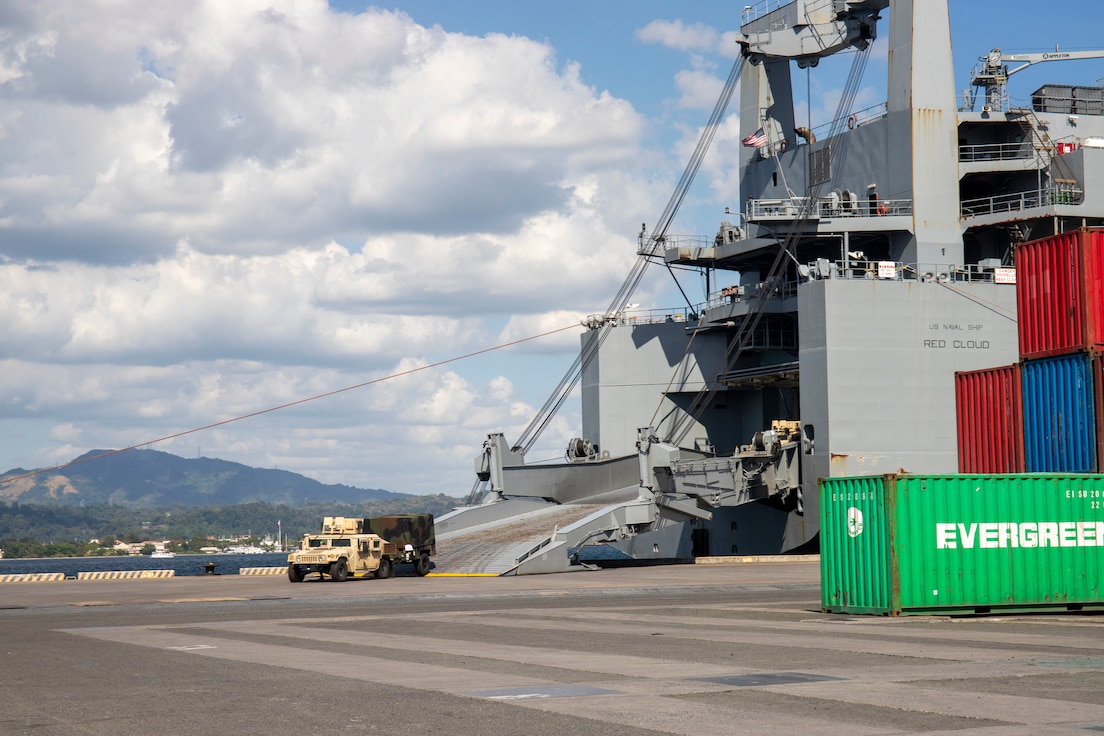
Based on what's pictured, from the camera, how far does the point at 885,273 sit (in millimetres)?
49406

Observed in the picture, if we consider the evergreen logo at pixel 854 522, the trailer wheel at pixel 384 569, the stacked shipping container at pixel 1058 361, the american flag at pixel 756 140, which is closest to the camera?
the evergreen logo at pixel 854 522

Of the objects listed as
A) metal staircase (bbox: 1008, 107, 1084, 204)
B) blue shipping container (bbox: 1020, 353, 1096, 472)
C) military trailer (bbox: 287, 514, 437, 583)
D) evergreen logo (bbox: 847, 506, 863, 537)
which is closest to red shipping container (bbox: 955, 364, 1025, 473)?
blue shipping container (bbox: 1020, 353, 1096, 472)

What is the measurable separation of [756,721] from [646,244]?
50.1 meters

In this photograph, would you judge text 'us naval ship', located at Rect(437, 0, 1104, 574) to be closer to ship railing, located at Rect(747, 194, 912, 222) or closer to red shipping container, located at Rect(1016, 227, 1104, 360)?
ship railing, located at Rect(747, 194, 912, 222)

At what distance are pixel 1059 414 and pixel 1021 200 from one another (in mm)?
24096

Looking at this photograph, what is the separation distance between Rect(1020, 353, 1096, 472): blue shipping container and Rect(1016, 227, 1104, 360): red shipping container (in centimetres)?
34

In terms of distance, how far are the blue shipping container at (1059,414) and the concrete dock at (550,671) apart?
17.0ft

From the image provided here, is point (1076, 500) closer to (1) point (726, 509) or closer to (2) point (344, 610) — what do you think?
(2) point (344, 610)

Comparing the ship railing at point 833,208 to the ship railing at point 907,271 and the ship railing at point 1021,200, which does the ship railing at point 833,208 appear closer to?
the ship railing at point 907,271

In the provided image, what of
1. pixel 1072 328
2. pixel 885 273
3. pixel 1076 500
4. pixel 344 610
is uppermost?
pixel 885 273

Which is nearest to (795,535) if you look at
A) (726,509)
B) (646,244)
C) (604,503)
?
(726,509)

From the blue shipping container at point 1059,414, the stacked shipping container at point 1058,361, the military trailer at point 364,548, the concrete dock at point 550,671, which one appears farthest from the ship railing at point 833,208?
the concrete dock at point 550,671

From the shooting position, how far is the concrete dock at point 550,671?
1130 cm

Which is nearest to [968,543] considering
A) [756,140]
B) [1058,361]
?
[1058,361]
